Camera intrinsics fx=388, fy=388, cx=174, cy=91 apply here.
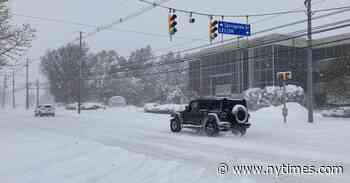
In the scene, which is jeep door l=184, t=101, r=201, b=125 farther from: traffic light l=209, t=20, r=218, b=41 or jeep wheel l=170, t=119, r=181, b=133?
traffic light l=209, t=20, r=218, b=41

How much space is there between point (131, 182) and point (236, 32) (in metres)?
18.7

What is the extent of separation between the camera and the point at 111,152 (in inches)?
516

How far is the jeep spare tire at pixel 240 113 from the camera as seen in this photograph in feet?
63.0

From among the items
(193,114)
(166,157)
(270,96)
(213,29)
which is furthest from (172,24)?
(270,96)

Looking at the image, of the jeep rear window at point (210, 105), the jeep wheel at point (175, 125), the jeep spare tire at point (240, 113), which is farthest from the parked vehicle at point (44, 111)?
the jeep spare tire at point (240, 113)

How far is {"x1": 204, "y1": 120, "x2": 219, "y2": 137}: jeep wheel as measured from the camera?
759 inches

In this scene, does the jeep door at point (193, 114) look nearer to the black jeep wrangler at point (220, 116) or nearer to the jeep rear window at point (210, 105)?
the black jeep wrangler at point (220, 116)

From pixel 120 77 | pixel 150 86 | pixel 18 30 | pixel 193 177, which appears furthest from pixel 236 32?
pixel 150 86

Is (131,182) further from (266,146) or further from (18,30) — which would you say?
(18,30)

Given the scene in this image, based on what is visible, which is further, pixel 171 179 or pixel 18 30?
pixel 18 30

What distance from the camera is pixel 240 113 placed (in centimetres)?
1936

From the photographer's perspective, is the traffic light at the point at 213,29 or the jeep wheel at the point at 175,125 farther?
the traffic light at the point at 213,29

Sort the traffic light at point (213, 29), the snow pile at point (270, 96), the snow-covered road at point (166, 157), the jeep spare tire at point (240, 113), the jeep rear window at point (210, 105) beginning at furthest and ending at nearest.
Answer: the snow pile at point (270, 96) < the traffic light at point (213, 29) < the jeep rear window at point (210, 105) < the jeep spare tire at point (240, 113) < the snow-covered road at point (166, 157)

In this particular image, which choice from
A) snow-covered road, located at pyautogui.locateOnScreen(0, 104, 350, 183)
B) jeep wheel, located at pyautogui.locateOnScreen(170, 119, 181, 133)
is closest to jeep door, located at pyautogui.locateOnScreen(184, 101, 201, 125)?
jeep wheel, located at pyautogui.locateOnScreen(170, 119, 181, 133)
